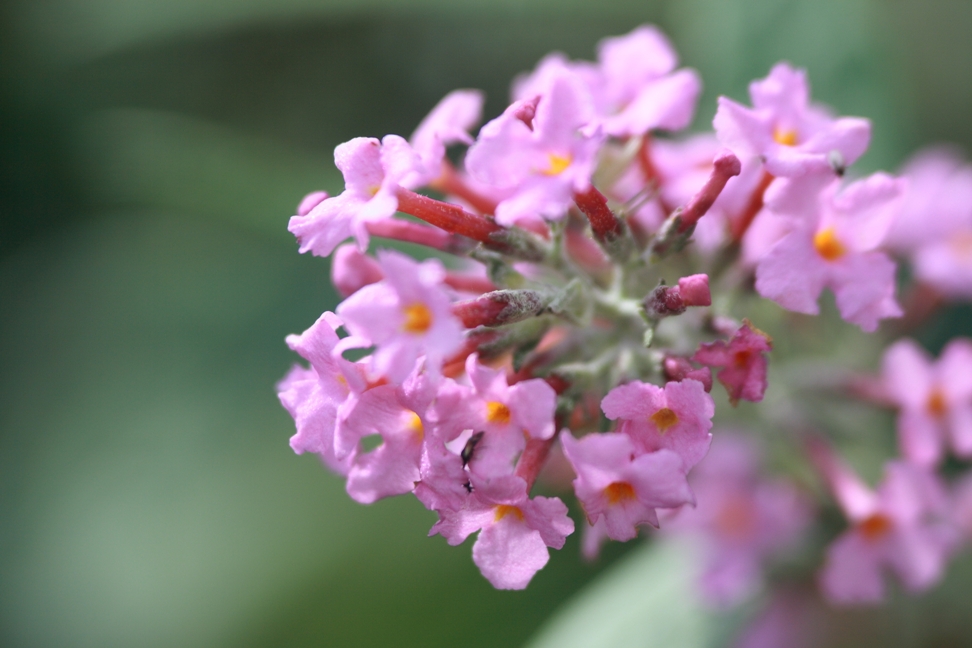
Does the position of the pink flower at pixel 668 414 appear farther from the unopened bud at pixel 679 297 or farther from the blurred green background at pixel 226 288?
the blurred green background at pixel 226 288

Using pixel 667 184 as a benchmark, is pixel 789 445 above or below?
below

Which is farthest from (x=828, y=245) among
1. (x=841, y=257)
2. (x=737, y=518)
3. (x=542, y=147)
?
(x=737, y=518)

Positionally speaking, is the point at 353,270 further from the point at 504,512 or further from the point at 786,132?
the point at 786,132

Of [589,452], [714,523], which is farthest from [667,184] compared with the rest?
[714,523]

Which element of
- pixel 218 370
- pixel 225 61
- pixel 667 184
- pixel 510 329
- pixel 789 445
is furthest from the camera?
pixel 225 61

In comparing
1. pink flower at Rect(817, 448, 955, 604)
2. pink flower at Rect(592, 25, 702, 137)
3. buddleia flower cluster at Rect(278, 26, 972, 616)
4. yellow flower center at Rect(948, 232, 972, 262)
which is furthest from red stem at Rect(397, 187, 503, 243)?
yellow flower center at Rect(948, 232, 972, 262)

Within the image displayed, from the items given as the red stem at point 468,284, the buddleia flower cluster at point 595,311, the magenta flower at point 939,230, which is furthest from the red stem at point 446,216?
the magenta flower at point 939,230

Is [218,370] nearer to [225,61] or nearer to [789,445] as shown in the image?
[225,61]
